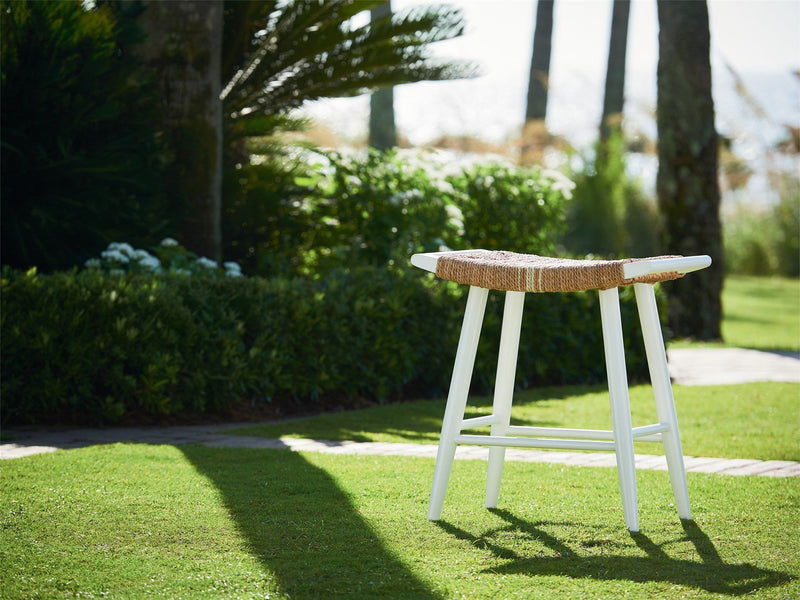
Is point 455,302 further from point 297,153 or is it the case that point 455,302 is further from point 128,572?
point 128,572

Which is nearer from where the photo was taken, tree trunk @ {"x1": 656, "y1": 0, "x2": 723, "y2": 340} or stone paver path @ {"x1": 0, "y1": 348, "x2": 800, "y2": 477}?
stone paver path @ {"x1": 0, "y1": 348, "x2": 800, "y2": 477}

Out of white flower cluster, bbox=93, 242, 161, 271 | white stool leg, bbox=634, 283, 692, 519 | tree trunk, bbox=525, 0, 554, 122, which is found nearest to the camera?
white stool leg, bbox=634, 283, 692, 519

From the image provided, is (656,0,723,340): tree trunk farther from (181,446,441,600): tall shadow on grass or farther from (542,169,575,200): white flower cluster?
(181,446,441,600): tall shadow on grass

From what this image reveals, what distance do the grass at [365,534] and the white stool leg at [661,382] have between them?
19 cm

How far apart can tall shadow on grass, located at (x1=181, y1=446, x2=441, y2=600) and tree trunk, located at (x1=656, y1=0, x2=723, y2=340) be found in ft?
23.7

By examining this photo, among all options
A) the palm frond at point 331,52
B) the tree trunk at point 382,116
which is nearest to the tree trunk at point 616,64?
the tree trunk at point 382,116

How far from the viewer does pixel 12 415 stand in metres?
5.24

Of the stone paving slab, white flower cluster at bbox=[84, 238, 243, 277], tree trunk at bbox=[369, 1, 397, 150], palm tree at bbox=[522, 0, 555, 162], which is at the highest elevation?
palm tree at bbox=[522, 0, 555, 162]

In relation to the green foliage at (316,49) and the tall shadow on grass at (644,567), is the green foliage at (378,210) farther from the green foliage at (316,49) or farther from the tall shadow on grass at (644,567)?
the tall shadow on grass at (644,567)

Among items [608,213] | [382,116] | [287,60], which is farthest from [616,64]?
[287,60]

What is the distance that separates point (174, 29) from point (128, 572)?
5423 mm

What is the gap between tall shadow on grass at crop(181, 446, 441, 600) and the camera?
2547 millimetres

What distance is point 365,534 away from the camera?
304cm

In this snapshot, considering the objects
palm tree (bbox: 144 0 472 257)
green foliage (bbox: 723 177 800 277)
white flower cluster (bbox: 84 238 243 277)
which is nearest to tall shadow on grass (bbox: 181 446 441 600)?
white flower cluster (bbox: 84 238 243 277)
